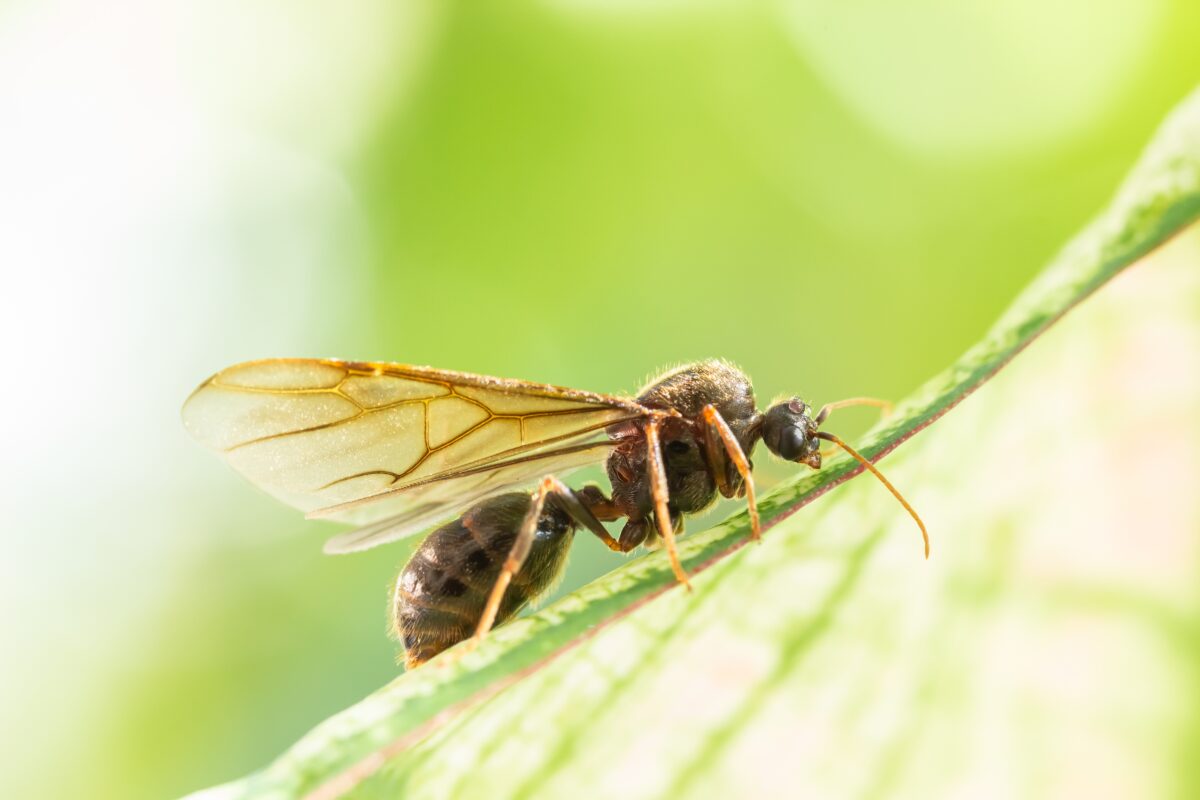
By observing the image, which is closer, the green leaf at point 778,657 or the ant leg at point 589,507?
the green leaf at point 778,657

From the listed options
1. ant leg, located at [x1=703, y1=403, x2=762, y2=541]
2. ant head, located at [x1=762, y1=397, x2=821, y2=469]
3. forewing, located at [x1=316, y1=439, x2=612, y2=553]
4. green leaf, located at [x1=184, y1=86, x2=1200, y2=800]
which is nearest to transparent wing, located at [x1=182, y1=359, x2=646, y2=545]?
forewing, located at [x1=316, y1=439, x2=612, y2=553]

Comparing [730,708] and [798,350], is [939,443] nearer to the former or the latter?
[730,708]

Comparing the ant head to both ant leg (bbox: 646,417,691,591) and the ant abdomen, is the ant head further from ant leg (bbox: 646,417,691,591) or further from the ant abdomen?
the ant abdomen

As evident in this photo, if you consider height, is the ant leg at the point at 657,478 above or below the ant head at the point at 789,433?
above

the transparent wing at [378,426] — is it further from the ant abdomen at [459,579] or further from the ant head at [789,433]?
the ant head at [789,433]

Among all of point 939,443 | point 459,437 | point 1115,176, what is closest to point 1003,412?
point 939,443

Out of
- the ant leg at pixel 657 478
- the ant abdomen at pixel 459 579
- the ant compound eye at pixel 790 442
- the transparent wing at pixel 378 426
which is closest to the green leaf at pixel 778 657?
the ant leg at pixel 657 478
